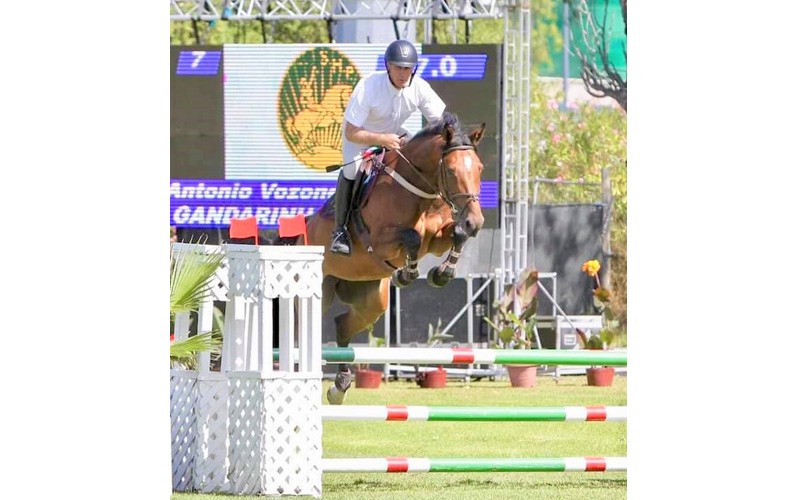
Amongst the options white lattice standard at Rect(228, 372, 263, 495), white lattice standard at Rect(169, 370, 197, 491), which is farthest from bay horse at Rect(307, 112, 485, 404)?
white lattice standard at Rect(228, 372, 263, 495)

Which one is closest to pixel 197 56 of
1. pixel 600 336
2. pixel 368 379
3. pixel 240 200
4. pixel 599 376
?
pixel 240 200

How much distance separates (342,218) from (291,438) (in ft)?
5.68

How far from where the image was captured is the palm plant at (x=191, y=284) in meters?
4.43

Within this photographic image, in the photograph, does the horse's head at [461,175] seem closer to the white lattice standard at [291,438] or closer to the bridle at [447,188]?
the bridle at [447,188]

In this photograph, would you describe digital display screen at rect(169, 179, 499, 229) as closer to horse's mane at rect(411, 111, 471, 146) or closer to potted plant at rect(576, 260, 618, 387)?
potted plant at rect(576, 260, 618, 387)

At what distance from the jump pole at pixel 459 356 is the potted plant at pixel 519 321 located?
14.1 feet

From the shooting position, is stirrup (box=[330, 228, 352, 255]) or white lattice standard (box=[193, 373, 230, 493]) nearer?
white lattice standard (box=[193, 373, 230, 493])

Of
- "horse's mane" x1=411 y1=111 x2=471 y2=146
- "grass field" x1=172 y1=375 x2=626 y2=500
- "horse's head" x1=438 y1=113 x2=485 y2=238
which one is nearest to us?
"grass field" x1=172 y1=375 x2=626 y2=500

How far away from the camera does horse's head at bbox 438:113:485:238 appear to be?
17.4 feet

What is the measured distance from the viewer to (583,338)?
32.3ft

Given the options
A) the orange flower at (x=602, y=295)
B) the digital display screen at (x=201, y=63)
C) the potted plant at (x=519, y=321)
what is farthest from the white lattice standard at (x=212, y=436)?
the orange flower at (x=602, y=295)

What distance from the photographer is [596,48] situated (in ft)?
48.7

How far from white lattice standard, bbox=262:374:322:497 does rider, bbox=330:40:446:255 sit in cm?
153
